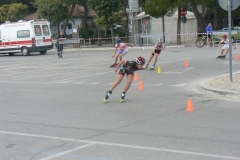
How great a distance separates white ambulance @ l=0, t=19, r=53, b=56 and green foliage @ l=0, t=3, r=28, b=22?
1512 centimetres

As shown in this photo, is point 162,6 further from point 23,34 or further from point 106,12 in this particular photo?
point 23,34

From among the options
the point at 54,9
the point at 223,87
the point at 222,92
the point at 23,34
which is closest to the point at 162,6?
the point at 23,34

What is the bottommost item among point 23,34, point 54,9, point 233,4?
point 23,34

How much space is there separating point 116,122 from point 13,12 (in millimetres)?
42682

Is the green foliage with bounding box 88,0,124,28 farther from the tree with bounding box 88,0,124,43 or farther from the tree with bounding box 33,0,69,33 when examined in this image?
the tree with bounding box 33,0,69,33

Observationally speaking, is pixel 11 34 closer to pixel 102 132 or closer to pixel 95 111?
pixel 95 111

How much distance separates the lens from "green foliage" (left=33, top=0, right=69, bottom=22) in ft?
138

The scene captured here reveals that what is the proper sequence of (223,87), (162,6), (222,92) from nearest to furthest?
1. (222,92)
2. (223,87)
3. (162,6)

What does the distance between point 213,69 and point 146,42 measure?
70.5 ft

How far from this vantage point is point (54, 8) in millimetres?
42031

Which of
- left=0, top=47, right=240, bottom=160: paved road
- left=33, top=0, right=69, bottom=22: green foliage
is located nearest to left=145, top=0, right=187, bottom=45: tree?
left=33, top=0, right=69, bottom=22: green foliage

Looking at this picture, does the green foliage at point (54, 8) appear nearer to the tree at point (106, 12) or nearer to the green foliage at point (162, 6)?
the tree at point (106, 12)

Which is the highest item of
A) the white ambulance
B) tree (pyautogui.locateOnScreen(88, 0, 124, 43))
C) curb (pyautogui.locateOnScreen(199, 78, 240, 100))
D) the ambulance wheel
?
tree (pyautogui.locateOnScreen(88, 0, 124, 43))

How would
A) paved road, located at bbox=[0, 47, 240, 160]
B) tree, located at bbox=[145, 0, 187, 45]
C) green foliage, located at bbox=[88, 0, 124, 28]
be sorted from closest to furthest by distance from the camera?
paved road, located at bbox=[0, 47, 240, 160]
tree, located at bbox=[145, 0, 187, 45]
green foliage, located at bbox=[88, 0, 124, 28]
